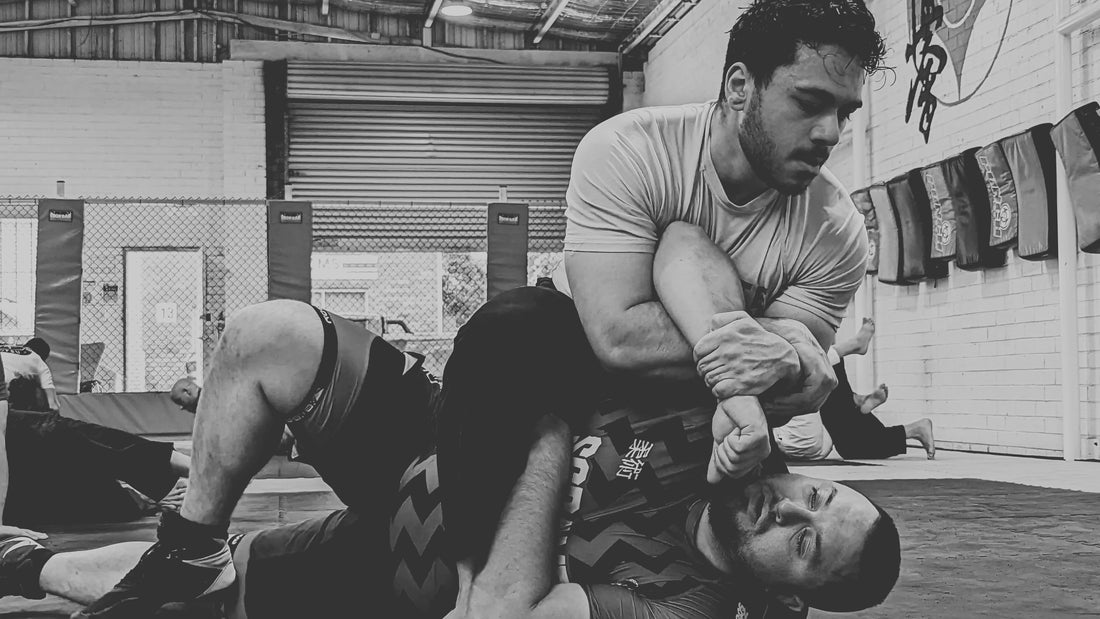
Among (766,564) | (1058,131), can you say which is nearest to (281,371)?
(766,564)

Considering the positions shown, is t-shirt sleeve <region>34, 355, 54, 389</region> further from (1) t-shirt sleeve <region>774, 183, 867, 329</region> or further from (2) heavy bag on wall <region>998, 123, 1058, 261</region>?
(2) heavy bag on wall <region>998, 123, 1058, 261</region>

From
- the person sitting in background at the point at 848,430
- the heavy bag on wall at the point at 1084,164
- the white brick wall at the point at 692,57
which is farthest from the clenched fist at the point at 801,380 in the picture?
the white brick wall at the point at 692,57

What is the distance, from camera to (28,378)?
Answer: 5.27 m

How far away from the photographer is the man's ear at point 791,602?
1.79m

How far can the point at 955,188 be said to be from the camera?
723 cm

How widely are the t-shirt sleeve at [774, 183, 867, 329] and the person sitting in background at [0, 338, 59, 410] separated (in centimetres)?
341

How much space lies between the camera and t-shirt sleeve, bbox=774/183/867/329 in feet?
6.70

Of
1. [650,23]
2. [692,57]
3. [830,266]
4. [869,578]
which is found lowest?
[869,578]

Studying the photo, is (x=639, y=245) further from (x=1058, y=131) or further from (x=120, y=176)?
(x=120, y=176)

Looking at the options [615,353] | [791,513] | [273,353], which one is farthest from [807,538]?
[273,353]

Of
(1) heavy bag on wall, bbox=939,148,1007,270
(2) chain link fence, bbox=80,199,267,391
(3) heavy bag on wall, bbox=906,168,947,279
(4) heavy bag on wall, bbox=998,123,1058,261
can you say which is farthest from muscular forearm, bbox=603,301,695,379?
(2) chain link fence, bbox=80,199,267,391

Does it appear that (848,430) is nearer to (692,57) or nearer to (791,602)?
(791,602)

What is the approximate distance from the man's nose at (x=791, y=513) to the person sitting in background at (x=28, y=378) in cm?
354

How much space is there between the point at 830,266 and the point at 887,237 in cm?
642
